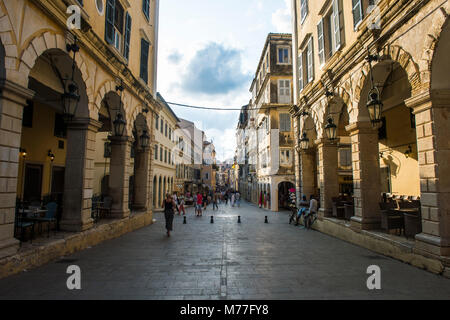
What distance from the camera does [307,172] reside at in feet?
48.4

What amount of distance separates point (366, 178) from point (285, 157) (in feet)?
57.9

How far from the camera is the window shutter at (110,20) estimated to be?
31.5 ft

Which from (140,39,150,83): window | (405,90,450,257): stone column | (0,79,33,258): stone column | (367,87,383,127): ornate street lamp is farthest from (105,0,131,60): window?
(405,90,450,257): stone column

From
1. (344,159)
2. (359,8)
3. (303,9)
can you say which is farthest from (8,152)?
(344,159)

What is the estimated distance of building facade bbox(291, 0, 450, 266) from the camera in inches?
227

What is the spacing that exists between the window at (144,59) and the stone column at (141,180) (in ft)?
13.4

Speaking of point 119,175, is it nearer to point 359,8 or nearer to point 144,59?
point 144,59

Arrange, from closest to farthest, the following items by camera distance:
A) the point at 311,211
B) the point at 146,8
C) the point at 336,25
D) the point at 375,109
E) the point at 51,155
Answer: the point at 375,109
the point at 336,25
the point at 311,211
the point at 51,155
the point at 146,8

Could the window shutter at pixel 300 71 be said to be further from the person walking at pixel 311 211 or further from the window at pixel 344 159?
the window at pixel 344 159

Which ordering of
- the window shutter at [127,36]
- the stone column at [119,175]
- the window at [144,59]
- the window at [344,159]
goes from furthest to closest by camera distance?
1. the window at [344,159]
2. the window at [144,59]
3. the window shutter at [127,36]
4. the stone column at [119,175]

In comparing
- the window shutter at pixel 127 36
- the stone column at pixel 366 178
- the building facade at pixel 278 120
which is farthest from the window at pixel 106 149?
the stone column at pixel 366 178

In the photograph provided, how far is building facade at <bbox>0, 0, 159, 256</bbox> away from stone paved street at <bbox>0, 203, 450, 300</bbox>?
1.50 meters

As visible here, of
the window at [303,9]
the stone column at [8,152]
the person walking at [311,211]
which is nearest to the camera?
the stone column at [8,152]

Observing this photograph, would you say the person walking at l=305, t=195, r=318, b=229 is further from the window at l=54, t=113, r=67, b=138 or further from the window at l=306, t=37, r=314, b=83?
the window at l=54, t=113, r=67, b=138
